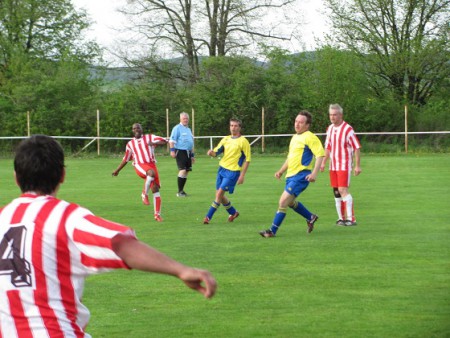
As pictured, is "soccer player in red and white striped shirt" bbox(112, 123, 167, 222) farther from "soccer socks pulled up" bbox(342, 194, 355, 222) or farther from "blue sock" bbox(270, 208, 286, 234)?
"blue sock" bbox(270, 208, 286, 234)

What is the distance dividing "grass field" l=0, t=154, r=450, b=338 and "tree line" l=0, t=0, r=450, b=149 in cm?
2614

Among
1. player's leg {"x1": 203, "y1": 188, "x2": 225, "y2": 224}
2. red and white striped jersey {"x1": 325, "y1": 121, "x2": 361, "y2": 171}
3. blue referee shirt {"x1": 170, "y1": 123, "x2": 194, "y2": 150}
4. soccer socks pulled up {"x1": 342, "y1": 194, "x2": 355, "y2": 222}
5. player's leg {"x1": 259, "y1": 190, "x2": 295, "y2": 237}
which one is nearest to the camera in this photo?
player's leg {"x1": 259, "y1": 190, "x2": 295, "y2": 237}

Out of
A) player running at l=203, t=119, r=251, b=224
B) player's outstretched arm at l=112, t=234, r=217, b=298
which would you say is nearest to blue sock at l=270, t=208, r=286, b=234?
player running at l=203, t=119, r=251, b=224

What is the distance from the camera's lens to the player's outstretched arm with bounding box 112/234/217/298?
3229 millimetres

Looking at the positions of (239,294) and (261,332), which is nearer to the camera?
(261,332)

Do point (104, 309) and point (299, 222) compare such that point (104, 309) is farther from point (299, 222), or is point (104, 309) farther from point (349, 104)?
point (349, 104)

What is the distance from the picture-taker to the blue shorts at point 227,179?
1459 cm

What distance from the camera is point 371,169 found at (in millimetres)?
29234

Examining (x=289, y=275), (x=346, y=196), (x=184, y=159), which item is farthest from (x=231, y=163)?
(x=184, y=159)

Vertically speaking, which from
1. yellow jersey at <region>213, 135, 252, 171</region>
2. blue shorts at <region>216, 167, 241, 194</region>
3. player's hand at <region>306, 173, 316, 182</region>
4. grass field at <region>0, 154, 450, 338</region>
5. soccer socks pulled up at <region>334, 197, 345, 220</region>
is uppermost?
yellow jersey at <region>213, 135, 252, 171</region>

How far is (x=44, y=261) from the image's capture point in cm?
342

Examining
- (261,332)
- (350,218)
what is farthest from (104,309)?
(350,218)

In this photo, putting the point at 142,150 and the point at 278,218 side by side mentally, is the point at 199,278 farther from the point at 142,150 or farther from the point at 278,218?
the point at 142,150

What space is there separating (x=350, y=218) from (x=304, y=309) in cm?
641
